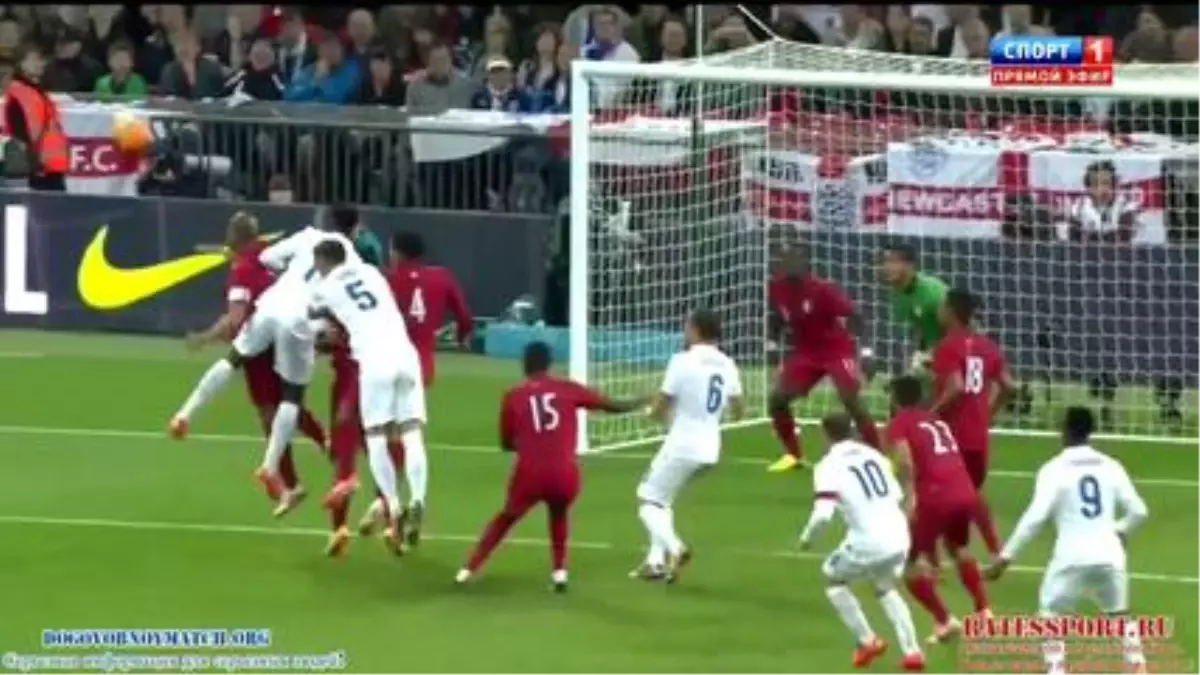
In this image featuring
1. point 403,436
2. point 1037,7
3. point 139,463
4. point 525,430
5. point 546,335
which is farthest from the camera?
point 1037,7

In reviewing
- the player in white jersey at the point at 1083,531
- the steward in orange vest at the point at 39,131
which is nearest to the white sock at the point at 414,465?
the player in white jersey at the point at 1083,531

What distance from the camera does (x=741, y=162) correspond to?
93.7ft

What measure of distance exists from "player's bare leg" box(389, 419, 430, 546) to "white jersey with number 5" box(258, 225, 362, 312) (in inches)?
46.6

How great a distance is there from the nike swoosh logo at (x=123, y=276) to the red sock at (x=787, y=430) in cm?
864

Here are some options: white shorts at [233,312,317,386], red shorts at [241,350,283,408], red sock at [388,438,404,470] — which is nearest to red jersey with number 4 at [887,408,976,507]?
red sock at [388,438,404,470]

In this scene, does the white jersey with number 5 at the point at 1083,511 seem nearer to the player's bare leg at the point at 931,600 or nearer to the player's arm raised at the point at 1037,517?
the player's arm raised at the point at 1037,517

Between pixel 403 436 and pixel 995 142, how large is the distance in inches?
339

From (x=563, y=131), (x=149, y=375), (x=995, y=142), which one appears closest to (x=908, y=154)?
(x=995, y=142)

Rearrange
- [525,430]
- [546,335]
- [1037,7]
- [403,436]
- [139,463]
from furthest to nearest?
Result: [1037,7] < [546,335] < [139,463] < [403,436] < [525,430]

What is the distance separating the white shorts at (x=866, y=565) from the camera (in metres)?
18.4

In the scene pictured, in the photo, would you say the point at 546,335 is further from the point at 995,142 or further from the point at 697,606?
the point at 697,606

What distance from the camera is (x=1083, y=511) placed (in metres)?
17.8

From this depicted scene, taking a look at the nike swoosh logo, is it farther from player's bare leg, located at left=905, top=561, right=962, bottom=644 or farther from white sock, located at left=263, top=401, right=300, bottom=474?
player's bare leg, located at left=905, top=561, right=962, bottom=644

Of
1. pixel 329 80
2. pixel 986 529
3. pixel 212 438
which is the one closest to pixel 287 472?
pixel 212 438
